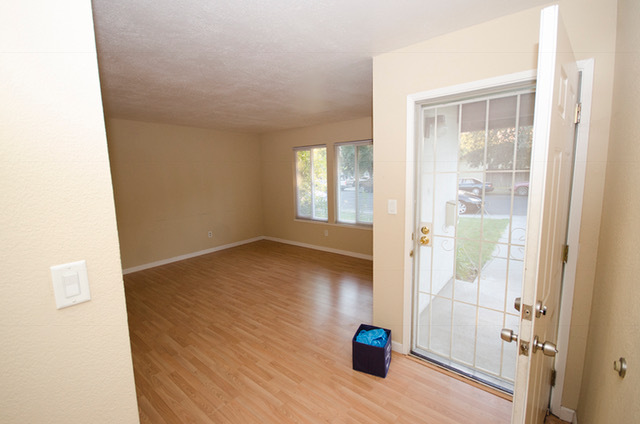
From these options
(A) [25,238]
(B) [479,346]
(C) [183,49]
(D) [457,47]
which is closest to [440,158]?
(D) [457,47]

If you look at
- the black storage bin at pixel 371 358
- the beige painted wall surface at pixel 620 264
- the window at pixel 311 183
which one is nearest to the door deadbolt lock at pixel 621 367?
the beige painted wall surface at pixel 620 264

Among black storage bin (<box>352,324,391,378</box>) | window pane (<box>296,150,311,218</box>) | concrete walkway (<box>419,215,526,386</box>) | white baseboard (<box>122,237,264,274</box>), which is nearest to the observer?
concrete walkway (<box>419,215,526,386</box>)

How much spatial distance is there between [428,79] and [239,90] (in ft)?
6.42

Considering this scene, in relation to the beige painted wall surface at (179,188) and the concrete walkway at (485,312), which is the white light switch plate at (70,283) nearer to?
the concrete walkway at (485,312)

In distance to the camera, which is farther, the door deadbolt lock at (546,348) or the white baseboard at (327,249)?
the white baseboard at (327,249)

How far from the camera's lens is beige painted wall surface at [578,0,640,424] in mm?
898

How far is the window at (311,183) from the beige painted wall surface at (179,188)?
116cm

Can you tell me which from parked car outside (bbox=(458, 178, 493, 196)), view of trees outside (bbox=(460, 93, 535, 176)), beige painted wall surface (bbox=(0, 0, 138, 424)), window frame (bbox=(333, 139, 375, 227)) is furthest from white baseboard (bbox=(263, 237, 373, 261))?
beige painted wall surface (bbox=(0, 0, 138, 424))

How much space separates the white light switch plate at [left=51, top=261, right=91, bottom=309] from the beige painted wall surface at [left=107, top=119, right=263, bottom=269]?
13.6 feet

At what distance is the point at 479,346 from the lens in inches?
80.4

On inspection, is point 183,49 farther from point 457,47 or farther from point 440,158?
point 440,158

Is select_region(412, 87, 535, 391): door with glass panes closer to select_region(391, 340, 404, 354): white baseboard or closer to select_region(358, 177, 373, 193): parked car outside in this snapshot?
select_region(391, 340, 404, 354): white baseboard

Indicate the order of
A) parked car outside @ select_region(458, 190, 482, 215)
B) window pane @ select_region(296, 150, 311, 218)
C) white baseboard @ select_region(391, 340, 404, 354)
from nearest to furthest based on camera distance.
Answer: parked car outside @ select_region(458, 190, 482, 215) → white baseboard @ select_region(391, 340, 404, 354) → window pane @ select_region(296, 150, 311, 218)

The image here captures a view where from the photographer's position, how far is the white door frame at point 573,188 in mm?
1463
